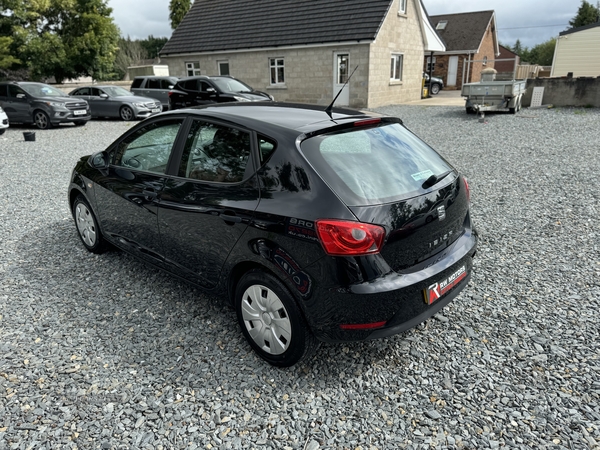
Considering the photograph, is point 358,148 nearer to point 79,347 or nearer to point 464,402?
point 464,402

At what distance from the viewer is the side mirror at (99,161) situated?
4.22 m

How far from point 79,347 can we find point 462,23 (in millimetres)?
40704

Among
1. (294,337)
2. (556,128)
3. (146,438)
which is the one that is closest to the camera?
(146,438)

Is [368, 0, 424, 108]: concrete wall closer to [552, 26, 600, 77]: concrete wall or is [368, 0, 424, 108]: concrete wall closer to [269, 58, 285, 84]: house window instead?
[269, 58, 285, 84]: house window

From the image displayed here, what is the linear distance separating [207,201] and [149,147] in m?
1.22

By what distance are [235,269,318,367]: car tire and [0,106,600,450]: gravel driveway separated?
0.15 metres

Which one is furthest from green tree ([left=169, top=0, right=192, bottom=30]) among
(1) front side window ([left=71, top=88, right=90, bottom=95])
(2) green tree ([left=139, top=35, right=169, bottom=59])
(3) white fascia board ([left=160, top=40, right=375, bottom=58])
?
(1) front side window ([left=71, top=88, right=90, bottom=95])

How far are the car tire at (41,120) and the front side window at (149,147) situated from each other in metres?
13.7

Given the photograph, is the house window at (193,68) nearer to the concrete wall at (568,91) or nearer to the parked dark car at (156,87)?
the parked dark car at (156,87)

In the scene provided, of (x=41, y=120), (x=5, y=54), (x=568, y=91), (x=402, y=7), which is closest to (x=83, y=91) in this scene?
(x=41, y=120)

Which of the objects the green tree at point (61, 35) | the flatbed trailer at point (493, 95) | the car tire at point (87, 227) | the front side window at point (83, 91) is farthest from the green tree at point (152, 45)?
the car tire at point (87, 227)

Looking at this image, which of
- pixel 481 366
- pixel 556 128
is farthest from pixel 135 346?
pixel 556 128

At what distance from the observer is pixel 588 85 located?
17.0m

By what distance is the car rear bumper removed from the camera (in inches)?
98.0
